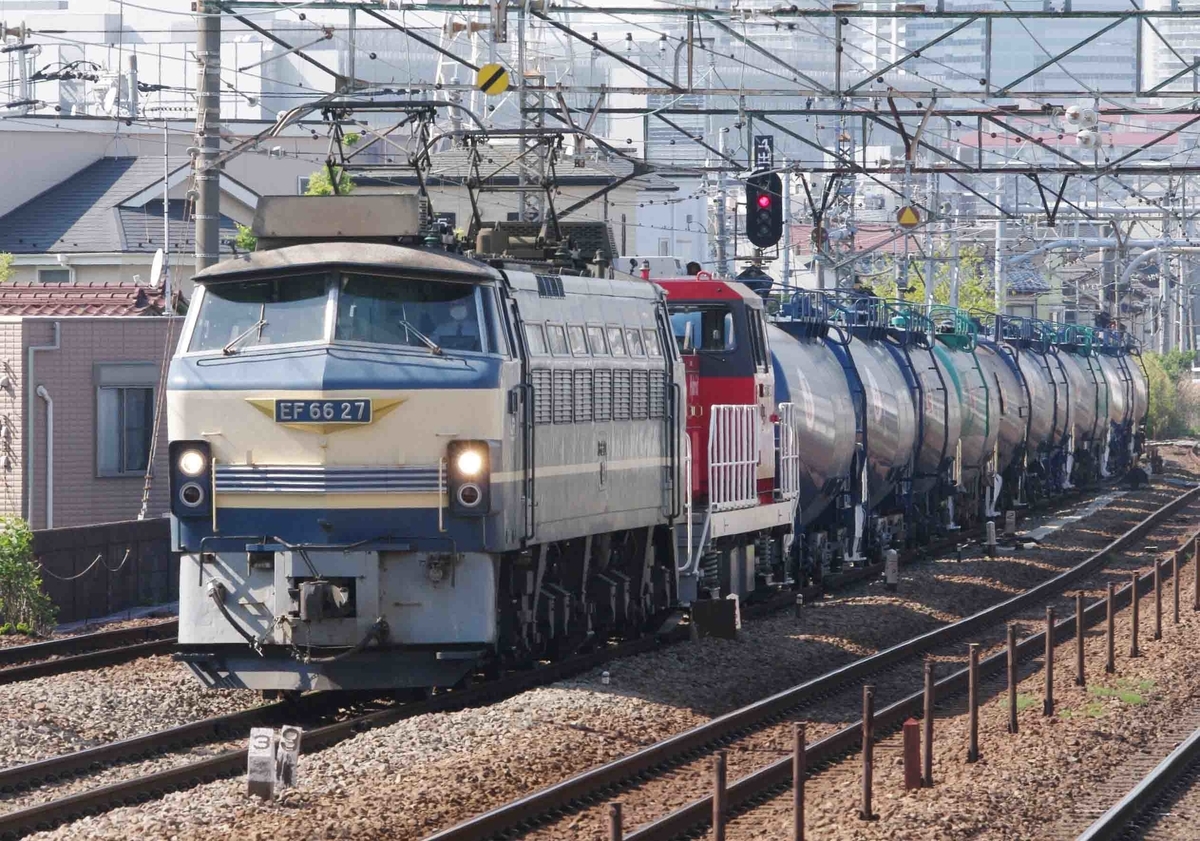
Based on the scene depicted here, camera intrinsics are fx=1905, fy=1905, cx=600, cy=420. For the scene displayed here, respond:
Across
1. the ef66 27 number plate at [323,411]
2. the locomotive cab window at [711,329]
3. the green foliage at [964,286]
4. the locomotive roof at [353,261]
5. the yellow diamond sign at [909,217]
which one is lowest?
the ef66 27 number plate at [323,411]

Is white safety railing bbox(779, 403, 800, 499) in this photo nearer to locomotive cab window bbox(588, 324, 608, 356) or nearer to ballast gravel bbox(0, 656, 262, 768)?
locomotive cab window bbox(588, 324, 608, 356)

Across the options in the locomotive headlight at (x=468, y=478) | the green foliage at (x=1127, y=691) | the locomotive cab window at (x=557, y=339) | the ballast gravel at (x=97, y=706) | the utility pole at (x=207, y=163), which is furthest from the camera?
the utility pole at (x=207, y=163)

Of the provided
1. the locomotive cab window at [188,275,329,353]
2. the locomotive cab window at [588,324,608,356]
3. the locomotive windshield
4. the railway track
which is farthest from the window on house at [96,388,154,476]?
the locomotive windshield

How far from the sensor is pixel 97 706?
1466 cm

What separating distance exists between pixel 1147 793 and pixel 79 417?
59.1 feet

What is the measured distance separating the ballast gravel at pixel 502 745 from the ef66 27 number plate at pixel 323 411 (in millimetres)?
2216

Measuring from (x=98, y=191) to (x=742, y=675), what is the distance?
36458 mm

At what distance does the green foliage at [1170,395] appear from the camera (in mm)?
79000

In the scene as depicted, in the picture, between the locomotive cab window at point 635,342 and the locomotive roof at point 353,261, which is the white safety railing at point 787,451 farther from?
the locomotive roof at point 353,261

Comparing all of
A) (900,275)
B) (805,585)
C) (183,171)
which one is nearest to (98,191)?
(183,171)

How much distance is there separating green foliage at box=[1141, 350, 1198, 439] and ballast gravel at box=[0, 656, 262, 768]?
211 ft

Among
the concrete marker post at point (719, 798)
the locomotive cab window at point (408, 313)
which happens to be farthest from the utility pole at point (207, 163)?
the concrete marker post at point (719, 798)

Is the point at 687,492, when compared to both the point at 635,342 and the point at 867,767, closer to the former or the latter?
the point at 635,342

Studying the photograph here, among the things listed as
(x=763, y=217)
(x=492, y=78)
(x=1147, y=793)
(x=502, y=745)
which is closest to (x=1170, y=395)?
(x=763, y=217)
